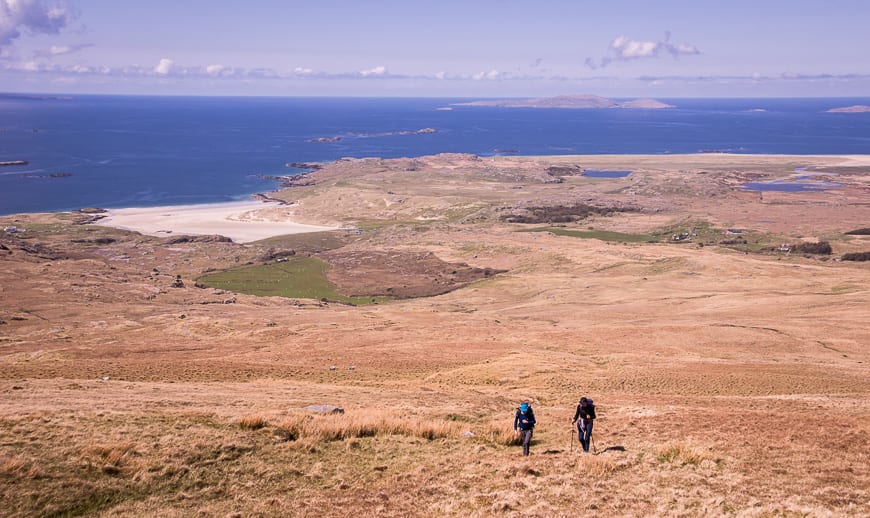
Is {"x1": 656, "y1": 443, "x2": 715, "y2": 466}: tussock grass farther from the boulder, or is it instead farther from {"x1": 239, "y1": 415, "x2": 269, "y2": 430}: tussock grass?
{"x1": 239, "y1": 415, "x2": 269, "y2": 430}: tussock grass

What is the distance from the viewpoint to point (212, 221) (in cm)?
13888

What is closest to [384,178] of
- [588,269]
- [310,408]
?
[588,269]

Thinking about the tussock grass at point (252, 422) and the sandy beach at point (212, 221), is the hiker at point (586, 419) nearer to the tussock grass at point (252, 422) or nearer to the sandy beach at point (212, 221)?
the tussock grass at point (252, 422)

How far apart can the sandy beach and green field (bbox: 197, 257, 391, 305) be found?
24609 millimetres

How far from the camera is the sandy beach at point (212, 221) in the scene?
129500mm

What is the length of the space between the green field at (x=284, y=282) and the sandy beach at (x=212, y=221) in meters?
24.6

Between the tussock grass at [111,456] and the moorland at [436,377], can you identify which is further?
the tussock grass at [111,456]

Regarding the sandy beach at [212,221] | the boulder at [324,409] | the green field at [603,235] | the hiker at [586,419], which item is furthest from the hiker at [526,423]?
the sandy beach at [212,221]

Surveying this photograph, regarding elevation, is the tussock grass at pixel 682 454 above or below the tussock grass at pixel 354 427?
above

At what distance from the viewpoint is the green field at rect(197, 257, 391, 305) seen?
8684 cm

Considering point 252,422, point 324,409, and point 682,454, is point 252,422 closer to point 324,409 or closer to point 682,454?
point 324,409

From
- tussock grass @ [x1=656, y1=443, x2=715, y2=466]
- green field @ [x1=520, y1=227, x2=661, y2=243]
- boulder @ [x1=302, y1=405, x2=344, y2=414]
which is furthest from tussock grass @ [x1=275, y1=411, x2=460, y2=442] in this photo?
green field @ [x1=520, y1=227, x2=661, y2=243]

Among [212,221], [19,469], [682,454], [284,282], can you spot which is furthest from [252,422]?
[212,221]

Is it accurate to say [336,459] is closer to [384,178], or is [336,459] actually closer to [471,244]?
[471,244]
